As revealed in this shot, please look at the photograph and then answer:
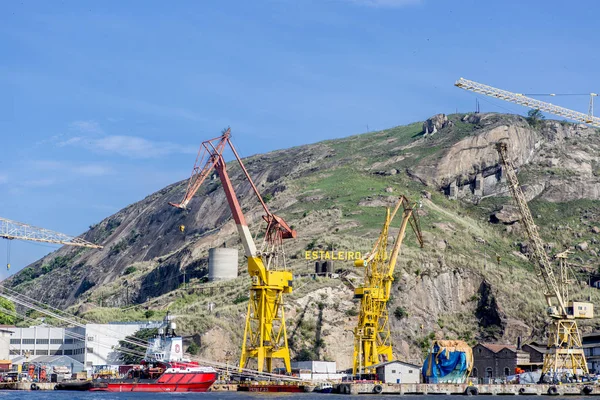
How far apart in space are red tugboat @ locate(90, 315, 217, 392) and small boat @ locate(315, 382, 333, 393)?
43.4 feet

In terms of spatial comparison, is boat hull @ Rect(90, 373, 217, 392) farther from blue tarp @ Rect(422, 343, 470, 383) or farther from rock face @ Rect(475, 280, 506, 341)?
rock face @ Rect(475, 280, 506, 341)

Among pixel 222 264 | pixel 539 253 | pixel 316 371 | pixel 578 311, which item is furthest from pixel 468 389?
pixel 222 264

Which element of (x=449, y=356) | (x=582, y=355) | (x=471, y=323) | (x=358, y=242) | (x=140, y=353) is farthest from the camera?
(x=358, y=242)

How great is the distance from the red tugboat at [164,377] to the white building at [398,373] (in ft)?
69.9

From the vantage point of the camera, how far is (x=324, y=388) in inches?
4628

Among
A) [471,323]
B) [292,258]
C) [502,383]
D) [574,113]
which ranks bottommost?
[502,383]

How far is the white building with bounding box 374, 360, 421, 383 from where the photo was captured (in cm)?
11894

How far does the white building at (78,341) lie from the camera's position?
5851 inches

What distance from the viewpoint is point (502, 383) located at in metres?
120

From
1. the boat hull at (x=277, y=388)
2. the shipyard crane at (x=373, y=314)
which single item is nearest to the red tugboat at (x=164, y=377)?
the boat hull at (x=277, y=388)

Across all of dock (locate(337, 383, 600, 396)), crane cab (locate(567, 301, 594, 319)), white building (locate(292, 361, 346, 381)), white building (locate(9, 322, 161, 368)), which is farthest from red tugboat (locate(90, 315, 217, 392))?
crane cab (locate(567, 301, 594, 319))

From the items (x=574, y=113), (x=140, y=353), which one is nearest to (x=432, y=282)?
(x=574, y=113)

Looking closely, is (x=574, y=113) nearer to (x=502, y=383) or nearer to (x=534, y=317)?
(x=534, y=317)

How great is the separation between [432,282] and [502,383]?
151 ft
